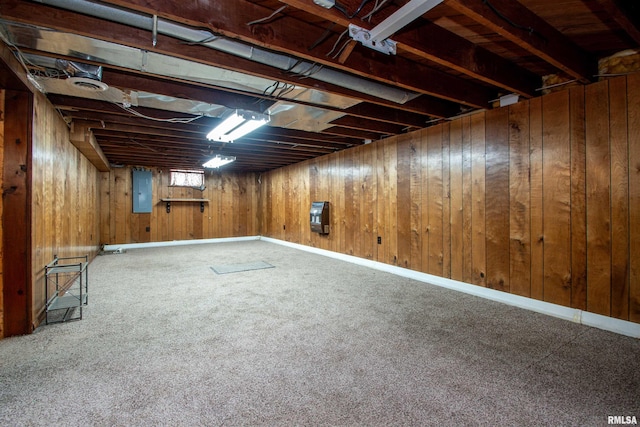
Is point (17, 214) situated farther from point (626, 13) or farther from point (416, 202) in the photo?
point (626, 13)

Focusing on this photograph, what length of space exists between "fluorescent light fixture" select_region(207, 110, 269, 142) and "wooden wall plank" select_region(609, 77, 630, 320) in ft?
10.1

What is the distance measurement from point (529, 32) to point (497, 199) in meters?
1.76

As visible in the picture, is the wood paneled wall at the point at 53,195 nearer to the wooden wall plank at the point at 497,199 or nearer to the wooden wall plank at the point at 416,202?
the wooden wall plank at the point at 416,202

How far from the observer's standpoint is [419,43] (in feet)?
6.34

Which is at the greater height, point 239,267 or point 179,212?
point 179,212

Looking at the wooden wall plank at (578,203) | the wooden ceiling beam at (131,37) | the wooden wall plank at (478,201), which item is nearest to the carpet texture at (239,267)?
the wooden wall plank at (478,201)

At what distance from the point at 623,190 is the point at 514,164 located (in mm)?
870

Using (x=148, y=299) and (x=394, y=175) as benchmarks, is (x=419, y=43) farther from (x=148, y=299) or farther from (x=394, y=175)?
(x=148, y=299)

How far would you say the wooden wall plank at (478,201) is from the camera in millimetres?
3334

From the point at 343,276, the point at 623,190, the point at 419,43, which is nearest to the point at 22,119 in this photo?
the point at 419,43

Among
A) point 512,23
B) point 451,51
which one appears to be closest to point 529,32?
point 512,23

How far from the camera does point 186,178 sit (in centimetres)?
783

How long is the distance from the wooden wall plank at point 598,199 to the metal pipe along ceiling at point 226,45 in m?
1.72

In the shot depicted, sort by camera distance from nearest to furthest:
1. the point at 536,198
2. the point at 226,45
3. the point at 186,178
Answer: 1. the point at 226,45
2. the point at 536,198
3. the point at 186,178
